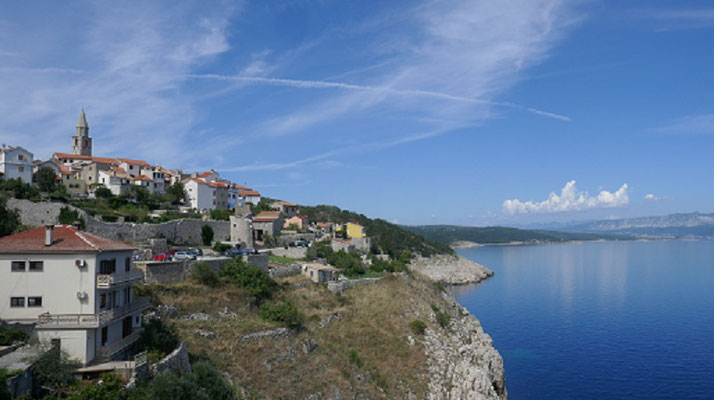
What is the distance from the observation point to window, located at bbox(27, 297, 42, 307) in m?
16.5

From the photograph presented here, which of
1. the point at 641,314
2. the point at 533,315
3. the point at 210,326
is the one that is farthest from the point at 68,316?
the point at 641,314

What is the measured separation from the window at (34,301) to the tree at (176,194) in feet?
125

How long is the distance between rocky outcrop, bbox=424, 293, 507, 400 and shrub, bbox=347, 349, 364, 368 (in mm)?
4477

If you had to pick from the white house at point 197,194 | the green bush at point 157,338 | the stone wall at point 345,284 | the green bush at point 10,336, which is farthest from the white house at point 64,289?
the white house at point 197,194

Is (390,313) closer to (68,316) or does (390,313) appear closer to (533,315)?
(68,316)

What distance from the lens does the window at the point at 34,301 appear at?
16484 mm

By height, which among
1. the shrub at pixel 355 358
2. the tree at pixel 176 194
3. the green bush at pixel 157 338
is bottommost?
the shrub at pixel 355 358

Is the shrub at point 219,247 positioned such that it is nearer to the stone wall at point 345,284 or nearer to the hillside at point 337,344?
the hillside at point 337,344

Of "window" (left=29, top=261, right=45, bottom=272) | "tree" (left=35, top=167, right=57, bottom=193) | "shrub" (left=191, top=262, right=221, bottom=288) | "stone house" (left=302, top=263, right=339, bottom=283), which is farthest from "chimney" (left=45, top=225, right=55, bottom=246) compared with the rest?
"tree" (left=35, top=167, right=57, bottom=193)

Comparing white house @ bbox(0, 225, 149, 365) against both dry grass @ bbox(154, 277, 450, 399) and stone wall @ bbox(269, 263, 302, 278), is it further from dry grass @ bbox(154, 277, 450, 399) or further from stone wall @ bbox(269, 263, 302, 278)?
stone wall @ bbox(269, 263, 302, 278)

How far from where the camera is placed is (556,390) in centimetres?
3531

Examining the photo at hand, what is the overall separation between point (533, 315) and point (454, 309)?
16.4 metres

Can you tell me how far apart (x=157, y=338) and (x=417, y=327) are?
2050 centimetres

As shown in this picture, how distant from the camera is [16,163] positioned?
43.8m
